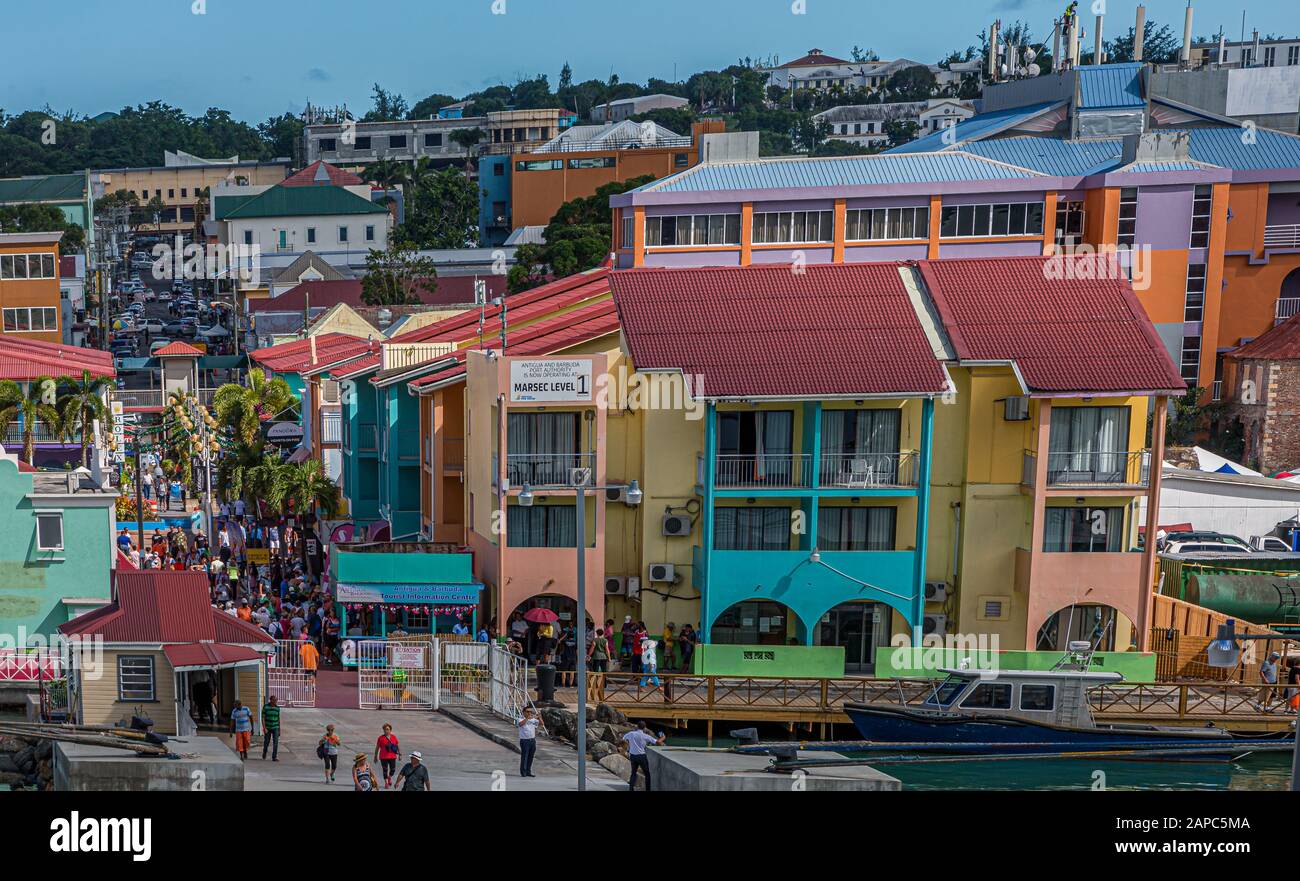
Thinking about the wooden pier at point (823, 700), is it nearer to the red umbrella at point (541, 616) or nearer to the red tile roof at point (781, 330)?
the red umbrella at point (541, 616)

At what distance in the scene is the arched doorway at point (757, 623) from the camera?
113 ft

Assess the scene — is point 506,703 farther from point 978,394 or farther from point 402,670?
point 978,394

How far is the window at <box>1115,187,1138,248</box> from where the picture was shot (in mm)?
61656

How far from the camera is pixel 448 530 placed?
39.0 m

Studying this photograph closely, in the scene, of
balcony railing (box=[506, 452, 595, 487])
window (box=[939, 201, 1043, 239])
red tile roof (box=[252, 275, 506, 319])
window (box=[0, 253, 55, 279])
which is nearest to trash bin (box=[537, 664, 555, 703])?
balcony railing (box=[506, 452, 595, 487])

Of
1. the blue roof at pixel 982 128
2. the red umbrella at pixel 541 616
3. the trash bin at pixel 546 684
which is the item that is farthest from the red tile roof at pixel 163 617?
the blue roof at pixel 982 128

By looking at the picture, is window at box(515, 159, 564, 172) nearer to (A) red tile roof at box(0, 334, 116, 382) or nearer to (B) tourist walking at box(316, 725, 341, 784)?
(A) red tile roof at box(0, 334, 116, 382)

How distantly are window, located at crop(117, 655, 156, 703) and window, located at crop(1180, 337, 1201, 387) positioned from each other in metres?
50.3

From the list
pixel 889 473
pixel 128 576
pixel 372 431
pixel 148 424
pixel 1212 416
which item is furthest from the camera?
pixel 148 424

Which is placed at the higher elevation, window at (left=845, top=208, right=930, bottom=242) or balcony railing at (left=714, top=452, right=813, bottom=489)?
window at (left=845, top=208, right=930, bottom=242)

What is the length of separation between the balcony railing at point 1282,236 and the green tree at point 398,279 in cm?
4902

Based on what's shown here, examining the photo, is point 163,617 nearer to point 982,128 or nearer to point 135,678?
point 135,678

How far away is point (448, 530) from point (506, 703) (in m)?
10.9
